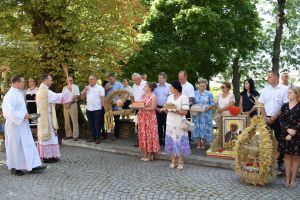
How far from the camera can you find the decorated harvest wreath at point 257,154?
23.0 feet

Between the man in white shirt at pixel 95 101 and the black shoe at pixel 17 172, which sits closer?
the black shoe at pixel 17 172

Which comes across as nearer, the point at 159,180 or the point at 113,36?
the point at 159,180

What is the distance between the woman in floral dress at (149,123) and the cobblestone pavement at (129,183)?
1.40 ft

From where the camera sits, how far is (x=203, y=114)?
10.2 metres

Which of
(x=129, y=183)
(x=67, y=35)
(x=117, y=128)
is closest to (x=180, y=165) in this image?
(x=129, y=183)

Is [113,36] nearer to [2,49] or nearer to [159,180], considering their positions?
[2,49]

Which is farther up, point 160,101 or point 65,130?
point 160,101

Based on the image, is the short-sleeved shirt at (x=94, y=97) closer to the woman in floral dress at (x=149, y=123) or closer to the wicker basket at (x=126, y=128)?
the wicker basket at (x=126, y=128)

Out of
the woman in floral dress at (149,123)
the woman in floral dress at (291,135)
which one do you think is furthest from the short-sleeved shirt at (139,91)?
the woman in floral dress at (291,135)

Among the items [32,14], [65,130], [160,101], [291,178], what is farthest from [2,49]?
[291,178]

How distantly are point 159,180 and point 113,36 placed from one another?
639 cm

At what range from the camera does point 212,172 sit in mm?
8250

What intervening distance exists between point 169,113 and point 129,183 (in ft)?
6.28

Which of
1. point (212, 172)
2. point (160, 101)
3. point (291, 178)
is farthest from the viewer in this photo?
point (160, 101)
